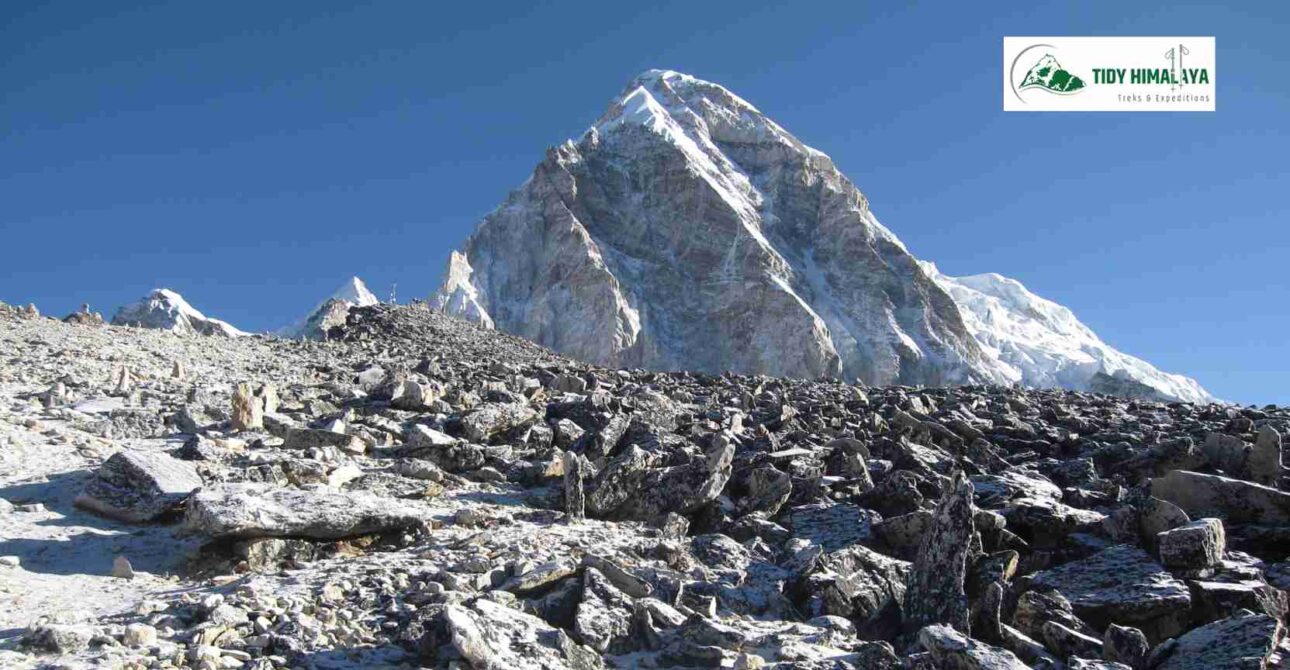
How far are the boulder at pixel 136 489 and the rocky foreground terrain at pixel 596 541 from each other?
0.03 metres

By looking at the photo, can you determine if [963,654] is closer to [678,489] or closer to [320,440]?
Result: [678,489]

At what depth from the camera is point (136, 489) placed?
7.82 meters

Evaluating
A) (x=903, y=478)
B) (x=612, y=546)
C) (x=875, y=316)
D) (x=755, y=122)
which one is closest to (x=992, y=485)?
(x=903, y=478)

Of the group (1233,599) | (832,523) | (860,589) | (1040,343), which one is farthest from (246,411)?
(1040,343)

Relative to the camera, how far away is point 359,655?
217 inches

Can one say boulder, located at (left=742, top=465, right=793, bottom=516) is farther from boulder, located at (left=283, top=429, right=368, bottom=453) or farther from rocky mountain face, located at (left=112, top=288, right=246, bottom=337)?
rocky mountain face, located at (left=112, top=288, right=246, bottom=337)

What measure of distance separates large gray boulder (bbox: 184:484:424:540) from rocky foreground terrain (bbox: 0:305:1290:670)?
3 cm

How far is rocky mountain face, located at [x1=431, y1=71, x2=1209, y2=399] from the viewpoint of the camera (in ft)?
304

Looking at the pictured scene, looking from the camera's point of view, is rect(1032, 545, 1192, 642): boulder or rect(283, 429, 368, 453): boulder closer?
rect(1032, 545, 1192, 642): boulder

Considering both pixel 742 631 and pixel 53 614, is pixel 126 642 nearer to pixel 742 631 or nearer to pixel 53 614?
pixel 53 614

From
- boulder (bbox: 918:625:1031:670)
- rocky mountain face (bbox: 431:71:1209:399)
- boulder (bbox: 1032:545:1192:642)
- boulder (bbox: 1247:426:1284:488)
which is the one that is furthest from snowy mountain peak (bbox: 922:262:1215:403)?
boulder (bbox: 918:625:1031:670)

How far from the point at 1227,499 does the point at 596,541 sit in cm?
682

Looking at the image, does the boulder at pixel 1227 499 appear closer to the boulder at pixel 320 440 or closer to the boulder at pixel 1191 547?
the boulder at pixel 1191 547

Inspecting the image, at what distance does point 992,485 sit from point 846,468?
176 centimetres
